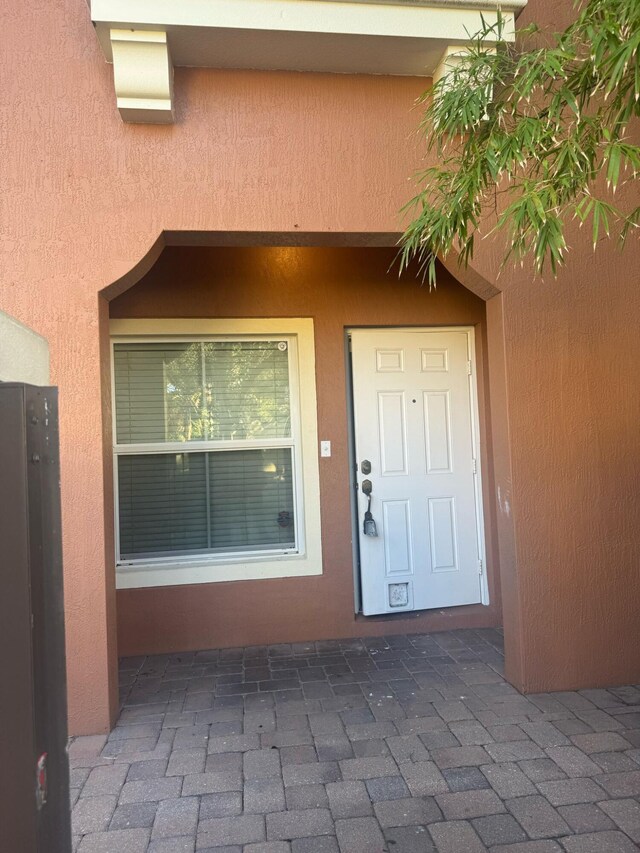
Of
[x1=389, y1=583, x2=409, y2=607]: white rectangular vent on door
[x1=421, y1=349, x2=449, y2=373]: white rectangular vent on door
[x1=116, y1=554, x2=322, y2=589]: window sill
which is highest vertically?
[x1=421, y1=349, x2=449, y2=373]: white rectangular vent on door

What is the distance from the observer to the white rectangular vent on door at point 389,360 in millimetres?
4410

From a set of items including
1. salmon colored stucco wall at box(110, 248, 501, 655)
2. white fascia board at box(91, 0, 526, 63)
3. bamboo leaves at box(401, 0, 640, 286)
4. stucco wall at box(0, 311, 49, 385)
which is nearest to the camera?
stucco wall at box(0, 311, 49, 385)

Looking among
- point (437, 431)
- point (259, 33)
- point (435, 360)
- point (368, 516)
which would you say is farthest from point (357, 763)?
point (259, 33)

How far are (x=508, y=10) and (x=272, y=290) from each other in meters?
2.27

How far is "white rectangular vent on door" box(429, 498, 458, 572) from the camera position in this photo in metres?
4.45

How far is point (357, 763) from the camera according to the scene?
2.57m

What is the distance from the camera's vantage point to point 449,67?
298 cm

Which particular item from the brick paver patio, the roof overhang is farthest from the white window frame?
the roof overhang

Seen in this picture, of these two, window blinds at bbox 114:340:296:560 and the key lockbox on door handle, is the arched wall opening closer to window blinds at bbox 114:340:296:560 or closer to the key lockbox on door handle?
the key lockbox on door handle

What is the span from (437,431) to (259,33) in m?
3.02

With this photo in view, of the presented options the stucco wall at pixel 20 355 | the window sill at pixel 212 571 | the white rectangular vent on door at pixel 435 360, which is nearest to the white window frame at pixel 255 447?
the window sill at pixel 212 571

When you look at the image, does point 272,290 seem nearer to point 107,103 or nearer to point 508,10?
point 107,103

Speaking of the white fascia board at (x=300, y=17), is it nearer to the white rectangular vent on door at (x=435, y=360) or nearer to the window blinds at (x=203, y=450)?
the window blinds at (x=203, y=450)

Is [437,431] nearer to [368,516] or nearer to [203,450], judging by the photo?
[368,516]
